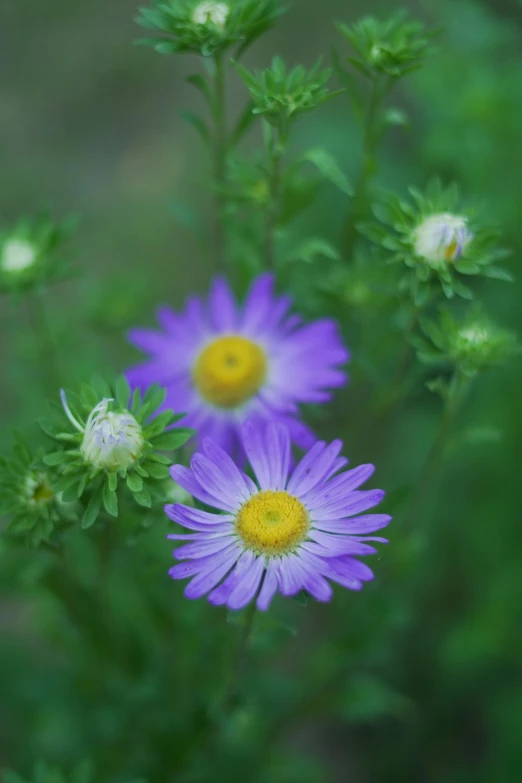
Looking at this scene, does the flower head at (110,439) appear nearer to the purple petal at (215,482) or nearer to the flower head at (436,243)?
the purple petal at (215,482)

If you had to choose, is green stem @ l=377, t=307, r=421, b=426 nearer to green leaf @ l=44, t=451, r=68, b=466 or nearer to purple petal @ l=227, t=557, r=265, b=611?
purple petal @ l=227, t=557, r=265, b=611

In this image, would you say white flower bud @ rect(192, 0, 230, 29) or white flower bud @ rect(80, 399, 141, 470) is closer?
white flower bud @ rect(80, 399, 141, 470)

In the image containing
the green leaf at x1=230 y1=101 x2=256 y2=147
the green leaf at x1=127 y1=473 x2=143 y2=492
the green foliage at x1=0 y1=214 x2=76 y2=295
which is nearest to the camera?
the green leaf at x1=127 y1=473 x2=143 y2=492

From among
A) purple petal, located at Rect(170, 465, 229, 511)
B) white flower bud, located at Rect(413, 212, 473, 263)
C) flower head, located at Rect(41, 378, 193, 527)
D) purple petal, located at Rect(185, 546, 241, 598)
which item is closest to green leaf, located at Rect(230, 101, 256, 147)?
white flower bud, located at Rect(413, 212, 473, 263)

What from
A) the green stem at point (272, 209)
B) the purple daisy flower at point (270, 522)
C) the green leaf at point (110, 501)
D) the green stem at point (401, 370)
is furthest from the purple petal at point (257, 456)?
the green stem at point (272, 209)

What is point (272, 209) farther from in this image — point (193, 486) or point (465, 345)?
point (193, 486)

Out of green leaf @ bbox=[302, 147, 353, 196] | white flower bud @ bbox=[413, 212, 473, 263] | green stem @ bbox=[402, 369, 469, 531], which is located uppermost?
green leaf @ bbox=[302, 147, 353, 196]

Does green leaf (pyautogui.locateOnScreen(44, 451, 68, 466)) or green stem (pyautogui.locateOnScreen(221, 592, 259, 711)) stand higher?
green leaf (pyautogui.locateOnScreen(44, 451, 68, 466))
